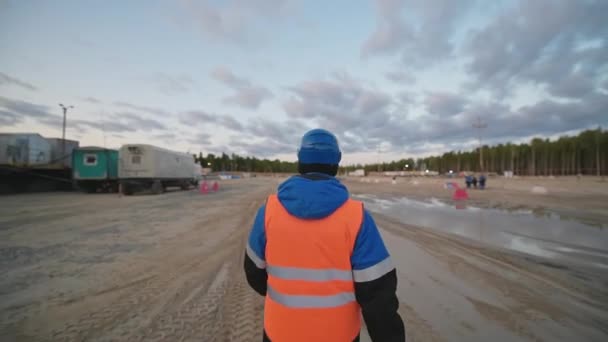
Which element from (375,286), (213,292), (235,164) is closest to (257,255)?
(375,286)

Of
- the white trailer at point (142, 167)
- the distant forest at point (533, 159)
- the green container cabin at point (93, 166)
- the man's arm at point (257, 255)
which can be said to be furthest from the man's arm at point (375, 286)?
the distant forest at point (533, 159)

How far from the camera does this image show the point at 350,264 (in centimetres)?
137

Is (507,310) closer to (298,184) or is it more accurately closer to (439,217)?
(298,184)

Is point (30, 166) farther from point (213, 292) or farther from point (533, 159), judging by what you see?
point (533, 159)

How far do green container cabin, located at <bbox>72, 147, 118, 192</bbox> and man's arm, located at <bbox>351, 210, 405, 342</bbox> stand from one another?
81.3 feet

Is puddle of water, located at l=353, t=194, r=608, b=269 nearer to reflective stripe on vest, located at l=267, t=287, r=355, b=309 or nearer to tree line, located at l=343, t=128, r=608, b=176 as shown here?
reflective stripe on vest, located at l=267, t=287, r=355, b=309

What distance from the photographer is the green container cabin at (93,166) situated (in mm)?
20141

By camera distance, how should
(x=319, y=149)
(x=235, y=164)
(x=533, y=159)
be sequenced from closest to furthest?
1. (x=319, y=149)
2. (x=533, y=159)
3. (x=235, y=164)

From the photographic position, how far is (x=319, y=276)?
1.35 meters

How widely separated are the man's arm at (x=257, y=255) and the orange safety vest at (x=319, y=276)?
17cm

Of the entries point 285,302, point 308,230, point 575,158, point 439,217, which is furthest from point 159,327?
point 575,158

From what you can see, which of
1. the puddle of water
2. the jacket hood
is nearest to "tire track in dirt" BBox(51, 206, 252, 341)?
the jacket hood

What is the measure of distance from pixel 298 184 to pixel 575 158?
112539 millimetres

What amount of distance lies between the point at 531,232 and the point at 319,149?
10.1m
